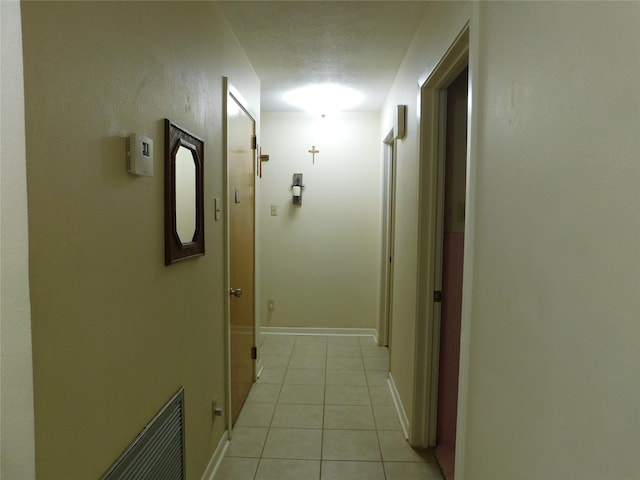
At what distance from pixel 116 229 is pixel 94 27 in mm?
529

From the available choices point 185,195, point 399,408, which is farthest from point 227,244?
point 399,408

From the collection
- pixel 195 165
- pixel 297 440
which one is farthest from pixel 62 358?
pixel 297 440

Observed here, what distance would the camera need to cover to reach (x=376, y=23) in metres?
2.12

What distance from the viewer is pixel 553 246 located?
790 millimetres

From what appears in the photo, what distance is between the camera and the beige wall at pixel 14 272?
689 millimetres

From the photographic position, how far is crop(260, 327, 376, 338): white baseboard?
13.3 ft

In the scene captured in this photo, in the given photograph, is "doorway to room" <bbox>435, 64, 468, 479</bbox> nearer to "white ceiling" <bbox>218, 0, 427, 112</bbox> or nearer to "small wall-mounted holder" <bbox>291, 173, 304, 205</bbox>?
"white ceiling" <bbox>218, 0, 427, 112</bbox>

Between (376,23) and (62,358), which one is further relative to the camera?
(376,23)

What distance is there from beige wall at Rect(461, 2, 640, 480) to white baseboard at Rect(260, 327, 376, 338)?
9.49 ft

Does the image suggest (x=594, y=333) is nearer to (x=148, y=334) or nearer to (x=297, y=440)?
(x=148, y=334)

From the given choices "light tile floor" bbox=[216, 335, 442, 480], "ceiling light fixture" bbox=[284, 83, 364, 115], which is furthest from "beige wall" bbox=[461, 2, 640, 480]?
"ceiling light fixture" bbox=[284, 83, 364, 115]

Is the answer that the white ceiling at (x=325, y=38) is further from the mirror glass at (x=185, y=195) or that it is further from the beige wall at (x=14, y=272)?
the beige wall at (x=14, y=272)

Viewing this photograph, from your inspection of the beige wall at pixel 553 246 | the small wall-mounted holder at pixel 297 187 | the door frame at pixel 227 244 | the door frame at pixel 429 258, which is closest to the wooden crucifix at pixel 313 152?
the small wall-mounted holder at pixel 297 187

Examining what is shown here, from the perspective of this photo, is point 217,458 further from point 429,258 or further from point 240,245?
point 429,258
